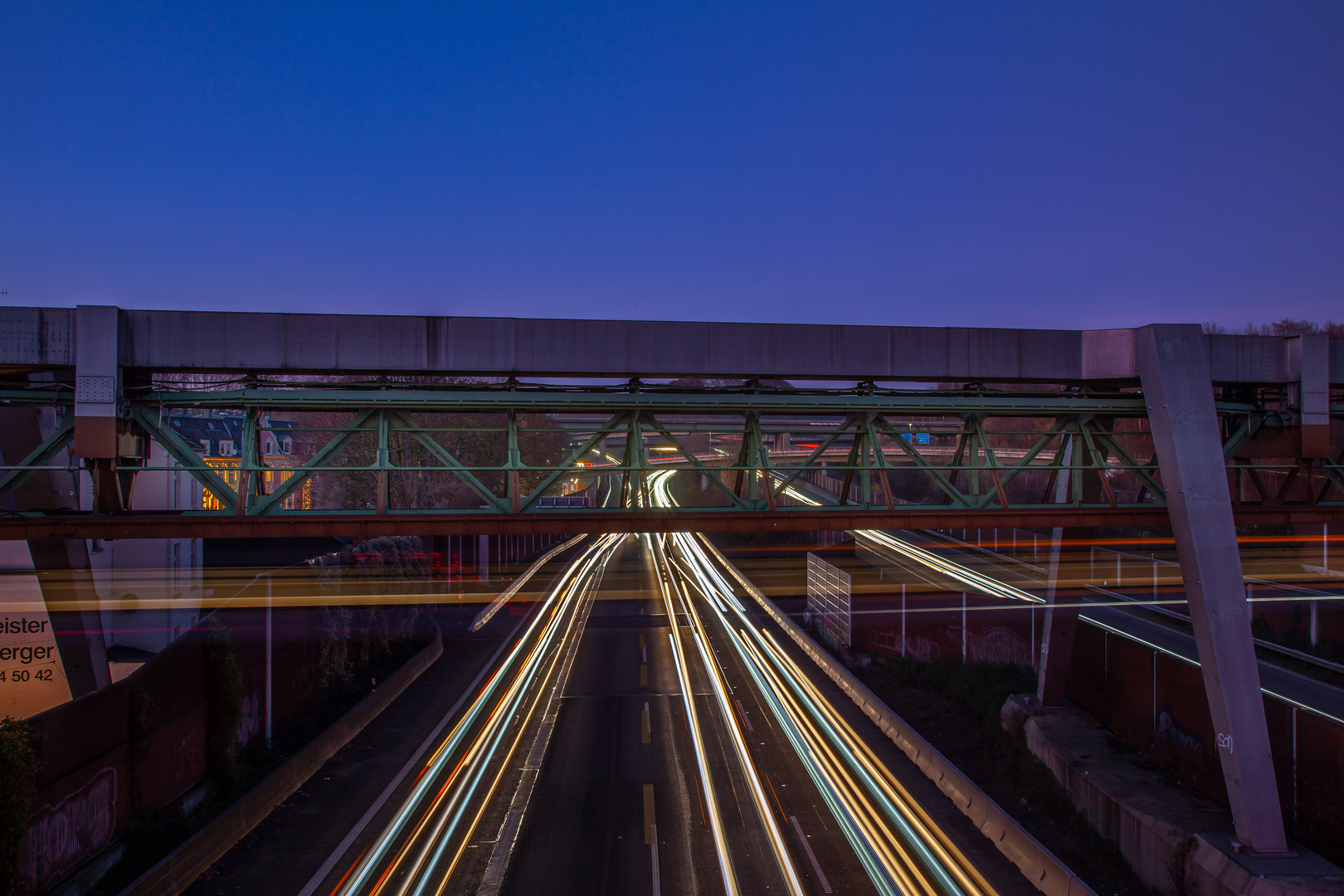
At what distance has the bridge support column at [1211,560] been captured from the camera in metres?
7.86

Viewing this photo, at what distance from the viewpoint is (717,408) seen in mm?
9750

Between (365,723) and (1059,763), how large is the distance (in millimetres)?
15382

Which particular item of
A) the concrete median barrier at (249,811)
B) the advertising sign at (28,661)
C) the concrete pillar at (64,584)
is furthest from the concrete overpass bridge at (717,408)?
A: the concrete median barrier at (249,811)

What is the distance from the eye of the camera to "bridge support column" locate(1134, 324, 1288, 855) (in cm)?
786

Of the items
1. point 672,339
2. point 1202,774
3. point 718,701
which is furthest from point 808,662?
point 672,339

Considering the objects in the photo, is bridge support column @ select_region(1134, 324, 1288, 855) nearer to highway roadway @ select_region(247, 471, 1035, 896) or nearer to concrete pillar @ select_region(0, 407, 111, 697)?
highway roadway @ select_region(247, 471, 1035, 896)

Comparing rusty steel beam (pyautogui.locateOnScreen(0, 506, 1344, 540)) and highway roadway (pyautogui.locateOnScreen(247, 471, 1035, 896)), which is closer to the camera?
rusty steel beam (pyautogui.locateOnScreen(0, 506, 1344, 540))

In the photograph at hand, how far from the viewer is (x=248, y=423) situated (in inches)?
354

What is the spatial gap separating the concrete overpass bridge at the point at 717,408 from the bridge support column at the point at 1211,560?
0.09 feet

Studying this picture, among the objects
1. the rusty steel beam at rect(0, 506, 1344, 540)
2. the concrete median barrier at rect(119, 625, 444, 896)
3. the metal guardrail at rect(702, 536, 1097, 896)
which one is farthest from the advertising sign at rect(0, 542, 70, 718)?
the metal guardrail at rect(702, 536, 1097, 896)

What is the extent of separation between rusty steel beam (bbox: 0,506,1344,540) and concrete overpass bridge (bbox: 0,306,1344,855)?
37mm

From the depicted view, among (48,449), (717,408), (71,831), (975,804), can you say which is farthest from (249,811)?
(975,804)

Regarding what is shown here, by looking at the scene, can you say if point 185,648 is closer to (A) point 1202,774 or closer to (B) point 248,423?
(B) point 248,423

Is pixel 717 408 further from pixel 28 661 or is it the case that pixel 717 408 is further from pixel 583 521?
pixel 28 661
